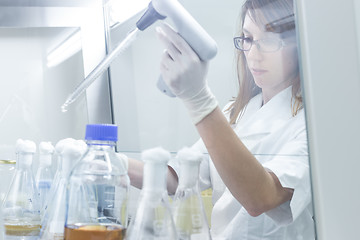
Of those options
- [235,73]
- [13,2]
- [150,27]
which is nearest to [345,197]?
[235,73]

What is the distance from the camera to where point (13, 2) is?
1452mm

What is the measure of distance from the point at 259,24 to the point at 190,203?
38 cm

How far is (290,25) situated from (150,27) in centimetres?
35

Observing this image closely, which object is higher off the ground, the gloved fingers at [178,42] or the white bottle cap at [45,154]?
the gloved fingers at [178,42]

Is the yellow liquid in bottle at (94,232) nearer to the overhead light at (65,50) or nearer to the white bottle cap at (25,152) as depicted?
the white bottle cap at (25,152)

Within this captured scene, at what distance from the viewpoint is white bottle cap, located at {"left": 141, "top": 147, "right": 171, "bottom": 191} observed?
2.48 feet

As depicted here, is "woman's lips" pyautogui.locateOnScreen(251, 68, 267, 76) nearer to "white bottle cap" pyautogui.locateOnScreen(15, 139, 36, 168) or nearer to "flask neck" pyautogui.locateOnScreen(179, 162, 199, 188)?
"flask neck" pyautogui.locateOnScreen(179, 162, 199, 188)

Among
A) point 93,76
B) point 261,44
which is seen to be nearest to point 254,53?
point 261,44

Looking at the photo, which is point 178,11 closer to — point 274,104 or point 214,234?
point 274,104

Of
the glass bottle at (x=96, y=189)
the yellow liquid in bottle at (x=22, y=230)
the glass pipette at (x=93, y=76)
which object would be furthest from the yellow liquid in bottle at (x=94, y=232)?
the glass pipette at (x=93, y=76)

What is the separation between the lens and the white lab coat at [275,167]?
33.4 inches

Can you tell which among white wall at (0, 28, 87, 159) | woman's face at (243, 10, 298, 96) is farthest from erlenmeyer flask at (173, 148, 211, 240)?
white wall at (0, 28, 87, 159)

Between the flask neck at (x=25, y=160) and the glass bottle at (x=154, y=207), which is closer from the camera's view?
the glass bottle at (x=154, y=207)

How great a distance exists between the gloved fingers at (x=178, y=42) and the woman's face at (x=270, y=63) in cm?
13
